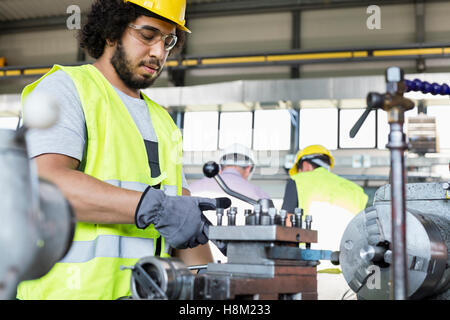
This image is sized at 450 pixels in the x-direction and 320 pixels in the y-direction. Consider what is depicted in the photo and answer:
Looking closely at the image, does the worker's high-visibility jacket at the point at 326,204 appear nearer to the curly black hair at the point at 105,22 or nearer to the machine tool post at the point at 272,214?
the curly black hair at the point at 105,22

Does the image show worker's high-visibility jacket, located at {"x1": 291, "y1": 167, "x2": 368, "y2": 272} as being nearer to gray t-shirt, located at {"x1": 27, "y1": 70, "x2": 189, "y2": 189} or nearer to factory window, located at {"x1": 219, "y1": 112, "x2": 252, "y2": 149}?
gray t-shirt, located at {"x1": 27, "y1": 70, "x2": 189, "y2": 189}

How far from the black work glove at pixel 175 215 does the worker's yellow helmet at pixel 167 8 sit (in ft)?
1.79

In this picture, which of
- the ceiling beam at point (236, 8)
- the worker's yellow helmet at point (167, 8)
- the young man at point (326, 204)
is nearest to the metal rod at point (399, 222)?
the worker's yellow helmet at point (167, 8)

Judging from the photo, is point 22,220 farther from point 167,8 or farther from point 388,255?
point 167,8

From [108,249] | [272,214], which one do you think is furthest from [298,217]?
[108,249]

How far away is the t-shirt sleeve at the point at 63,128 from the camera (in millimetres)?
960

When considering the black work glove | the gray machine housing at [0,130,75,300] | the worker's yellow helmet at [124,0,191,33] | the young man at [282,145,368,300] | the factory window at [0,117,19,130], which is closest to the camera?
the gray machine housing at [0,130,75,300]

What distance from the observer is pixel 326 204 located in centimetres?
278

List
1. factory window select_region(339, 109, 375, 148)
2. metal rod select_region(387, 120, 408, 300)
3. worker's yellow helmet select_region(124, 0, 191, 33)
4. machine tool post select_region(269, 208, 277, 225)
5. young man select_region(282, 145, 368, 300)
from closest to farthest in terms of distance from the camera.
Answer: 1. metal rod select_region(387, 120, 408, 300)
2. machine tool post select_region(269, 208, 277, 225)
3. worker's yellow helmet select_region(124, 0, 191, 33)
4. young man select_region(282, 145, 368, 300)
5. factory window select_region(339, 109, 375, 148)

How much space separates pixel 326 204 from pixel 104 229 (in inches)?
74.9

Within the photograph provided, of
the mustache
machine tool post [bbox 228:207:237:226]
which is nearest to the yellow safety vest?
the mustache

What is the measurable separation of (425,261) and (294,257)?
0.69 feet

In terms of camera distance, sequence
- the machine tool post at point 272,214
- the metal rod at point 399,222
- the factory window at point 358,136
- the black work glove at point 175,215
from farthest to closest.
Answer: the factory window at point 358,136 → the black work glove at point 175,215 → the machine tool post at point 272,214 → the metal rod at point 399,222

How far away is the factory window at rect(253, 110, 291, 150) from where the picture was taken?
6.62 meters
